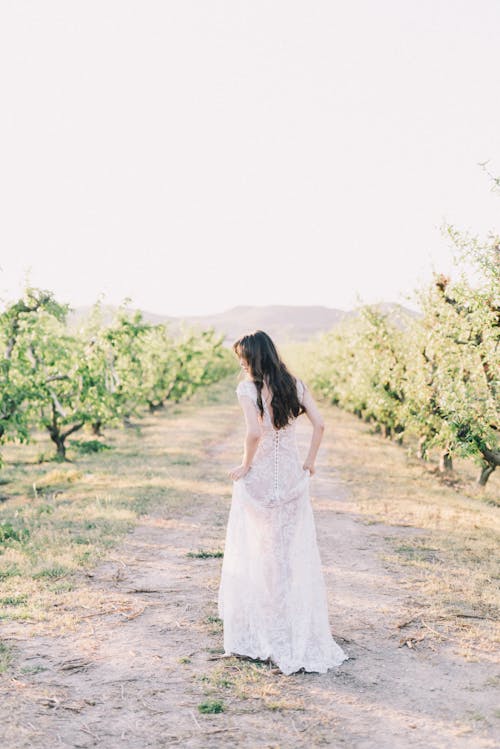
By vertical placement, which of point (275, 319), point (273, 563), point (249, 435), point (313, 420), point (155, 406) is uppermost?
point (275, 319)

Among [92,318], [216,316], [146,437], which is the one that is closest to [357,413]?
[146,437]

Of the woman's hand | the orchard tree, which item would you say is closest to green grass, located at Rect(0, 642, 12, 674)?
the woman's hand

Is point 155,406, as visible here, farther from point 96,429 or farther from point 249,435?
point 249,435

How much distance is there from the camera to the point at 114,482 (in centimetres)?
1361

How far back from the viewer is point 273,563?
17.9 feet

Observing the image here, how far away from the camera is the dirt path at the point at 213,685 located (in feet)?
13.9

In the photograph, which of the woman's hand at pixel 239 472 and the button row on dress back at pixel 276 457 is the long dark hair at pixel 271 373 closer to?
the button row on dress back at pixel 276 457

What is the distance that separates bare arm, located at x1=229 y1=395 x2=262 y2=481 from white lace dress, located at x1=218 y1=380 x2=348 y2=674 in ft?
0.19

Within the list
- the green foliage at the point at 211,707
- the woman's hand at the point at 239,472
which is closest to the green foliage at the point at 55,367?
the woman's hand at the point at 239,472

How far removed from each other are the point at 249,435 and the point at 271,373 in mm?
534

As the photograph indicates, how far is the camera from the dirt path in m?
4.22

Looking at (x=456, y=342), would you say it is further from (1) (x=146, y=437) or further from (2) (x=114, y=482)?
(1) (x=146, y=437)

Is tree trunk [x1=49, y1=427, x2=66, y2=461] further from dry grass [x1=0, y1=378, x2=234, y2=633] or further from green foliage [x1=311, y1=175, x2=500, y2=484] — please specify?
green foliage [x1=311, y1=175, x2=500, y2=484]

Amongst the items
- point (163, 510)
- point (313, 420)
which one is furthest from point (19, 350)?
point (313, 420)
